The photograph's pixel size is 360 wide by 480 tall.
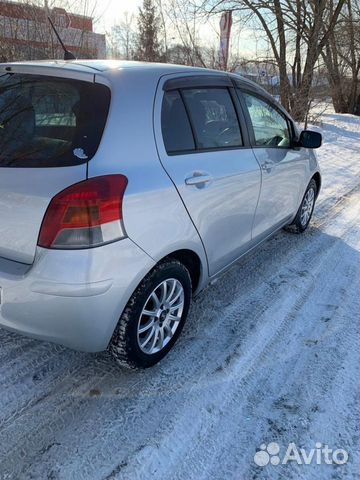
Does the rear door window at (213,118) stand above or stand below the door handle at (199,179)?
above

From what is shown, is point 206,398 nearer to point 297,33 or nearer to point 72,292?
point 72,292

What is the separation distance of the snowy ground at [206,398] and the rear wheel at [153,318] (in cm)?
15

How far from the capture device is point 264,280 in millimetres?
3701

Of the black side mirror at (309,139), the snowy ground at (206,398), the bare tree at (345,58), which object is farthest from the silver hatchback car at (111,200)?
the bare tree at (345,58)

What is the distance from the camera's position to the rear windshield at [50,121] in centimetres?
208

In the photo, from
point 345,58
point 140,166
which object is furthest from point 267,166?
point 345,58

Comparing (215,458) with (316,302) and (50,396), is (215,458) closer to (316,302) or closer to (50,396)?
(50,396)

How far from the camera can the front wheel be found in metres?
4.67

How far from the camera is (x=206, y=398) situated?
7.73 ft

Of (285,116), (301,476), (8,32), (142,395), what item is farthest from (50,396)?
(8,32)

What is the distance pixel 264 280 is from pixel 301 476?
6.26 feet

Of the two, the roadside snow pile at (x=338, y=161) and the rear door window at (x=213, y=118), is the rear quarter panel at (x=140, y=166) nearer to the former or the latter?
the rear door window at (x=213, y=118)

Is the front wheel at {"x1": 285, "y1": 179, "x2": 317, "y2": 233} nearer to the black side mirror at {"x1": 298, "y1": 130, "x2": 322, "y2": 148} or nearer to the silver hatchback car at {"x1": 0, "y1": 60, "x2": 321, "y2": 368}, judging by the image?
the black side mirror at {"x1": 298, "y1": 130, "x2": 322, "y2": 148}

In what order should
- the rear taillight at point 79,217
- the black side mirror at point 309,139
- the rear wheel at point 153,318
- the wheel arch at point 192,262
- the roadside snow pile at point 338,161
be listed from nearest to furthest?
1. the rear taillight at point 79,217
2. the rear wheel at point 153,318
3. the wheel arch at point 192,262
4. the black side mirror at point 309,139
5. the roadside snow pile at point 338,161
